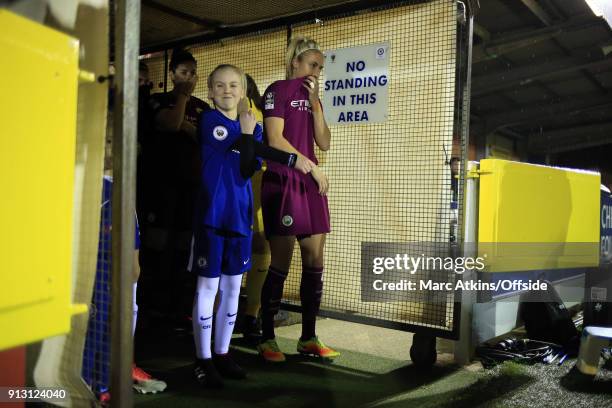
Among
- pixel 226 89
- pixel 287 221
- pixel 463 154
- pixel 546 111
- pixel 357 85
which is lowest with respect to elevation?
pixel 287 221

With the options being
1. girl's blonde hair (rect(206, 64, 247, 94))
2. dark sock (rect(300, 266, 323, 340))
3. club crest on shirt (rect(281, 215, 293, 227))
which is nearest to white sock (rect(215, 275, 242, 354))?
club crest on shirt (rect(281, 215, 293, 227))

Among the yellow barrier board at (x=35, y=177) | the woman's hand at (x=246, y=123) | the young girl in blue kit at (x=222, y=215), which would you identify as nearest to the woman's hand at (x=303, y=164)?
the young girl in blue kit at (x=222, y=215)

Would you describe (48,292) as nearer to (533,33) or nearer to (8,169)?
(8,169)

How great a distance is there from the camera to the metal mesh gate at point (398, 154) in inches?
135

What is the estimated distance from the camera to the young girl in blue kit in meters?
2.63

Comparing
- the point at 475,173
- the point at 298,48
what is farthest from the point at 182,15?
the point at 475,173

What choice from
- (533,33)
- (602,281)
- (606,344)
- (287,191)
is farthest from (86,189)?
(533,33)

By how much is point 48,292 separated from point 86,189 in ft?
1.33

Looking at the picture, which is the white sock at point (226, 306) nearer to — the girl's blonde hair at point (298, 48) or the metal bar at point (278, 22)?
the girl's blonde hair at point (298, 48)

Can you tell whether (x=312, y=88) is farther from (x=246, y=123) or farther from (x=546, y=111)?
(x=546, y=111)

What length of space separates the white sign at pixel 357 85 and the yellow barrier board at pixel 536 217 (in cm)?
87

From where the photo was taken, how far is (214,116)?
273cm

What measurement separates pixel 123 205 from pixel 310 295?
1993 millimetres

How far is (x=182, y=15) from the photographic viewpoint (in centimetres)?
389
